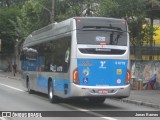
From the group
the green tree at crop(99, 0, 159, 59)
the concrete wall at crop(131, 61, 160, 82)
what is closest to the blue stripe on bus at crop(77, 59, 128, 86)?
the concrete wall at crop(131, 61, 160, 82)

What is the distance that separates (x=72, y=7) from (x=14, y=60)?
2676 centimetres

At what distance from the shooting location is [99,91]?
17.6 m

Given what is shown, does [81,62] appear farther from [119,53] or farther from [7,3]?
[7,3]

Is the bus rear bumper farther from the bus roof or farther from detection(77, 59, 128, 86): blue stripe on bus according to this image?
the bus roof

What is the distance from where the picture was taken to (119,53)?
59.3 feet

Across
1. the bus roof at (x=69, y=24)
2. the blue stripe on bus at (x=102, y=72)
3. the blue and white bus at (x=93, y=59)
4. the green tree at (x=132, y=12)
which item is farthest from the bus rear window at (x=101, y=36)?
the green tree at (x=132, y=12)

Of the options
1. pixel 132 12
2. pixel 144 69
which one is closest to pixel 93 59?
pixel 144 69

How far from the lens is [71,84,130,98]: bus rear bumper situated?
17.3 meters

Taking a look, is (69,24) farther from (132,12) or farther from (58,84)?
(132,12)

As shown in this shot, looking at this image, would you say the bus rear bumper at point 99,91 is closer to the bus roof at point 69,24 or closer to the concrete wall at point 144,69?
the bus roof at point 69,24

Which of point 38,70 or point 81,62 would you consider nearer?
point 81,62

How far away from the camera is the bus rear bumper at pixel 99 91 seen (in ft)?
56.7

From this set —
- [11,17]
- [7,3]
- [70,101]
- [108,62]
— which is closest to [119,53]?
[108,62]

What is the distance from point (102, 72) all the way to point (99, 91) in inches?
28.6
